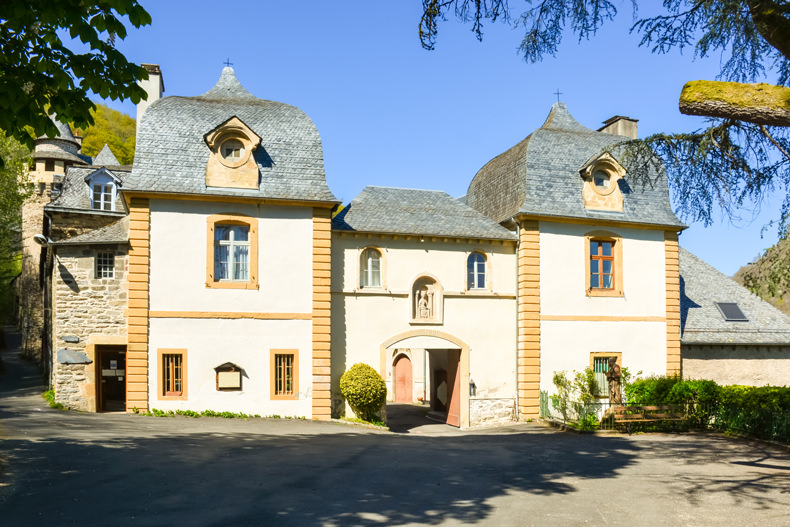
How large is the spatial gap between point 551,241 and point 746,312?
8.01m

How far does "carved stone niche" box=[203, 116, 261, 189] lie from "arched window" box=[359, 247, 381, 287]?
12.5 feet

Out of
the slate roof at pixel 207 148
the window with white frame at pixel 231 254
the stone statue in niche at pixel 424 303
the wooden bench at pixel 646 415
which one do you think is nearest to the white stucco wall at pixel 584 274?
the stone statue in niche at pixel 424 303

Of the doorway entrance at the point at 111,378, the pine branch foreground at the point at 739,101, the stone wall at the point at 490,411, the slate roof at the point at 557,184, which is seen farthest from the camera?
the slate roof at the point at 557,184

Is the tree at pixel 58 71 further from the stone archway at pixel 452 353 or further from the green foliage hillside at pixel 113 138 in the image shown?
the green foliage hillside at pixel 113 138

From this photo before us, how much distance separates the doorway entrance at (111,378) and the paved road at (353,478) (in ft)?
7.44

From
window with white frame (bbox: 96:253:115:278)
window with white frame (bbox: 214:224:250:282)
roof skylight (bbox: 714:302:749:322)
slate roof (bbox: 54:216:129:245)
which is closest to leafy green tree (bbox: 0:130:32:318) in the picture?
slate roof (bbox: 54:216:129:245)

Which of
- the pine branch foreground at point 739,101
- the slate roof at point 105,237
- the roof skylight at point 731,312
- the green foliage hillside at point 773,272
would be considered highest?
the pine branch foreground at point 739,101

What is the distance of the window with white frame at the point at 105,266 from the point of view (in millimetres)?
19458

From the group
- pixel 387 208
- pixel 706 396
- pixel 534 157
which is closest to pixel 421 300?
pixel 387 208

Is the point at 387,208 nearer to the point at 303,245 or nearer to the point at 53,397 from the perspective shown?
the point at 303,245

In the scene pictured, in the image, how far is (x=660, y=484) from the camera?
11891 millimetres

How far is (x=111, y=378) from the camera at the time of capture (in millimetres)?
21594

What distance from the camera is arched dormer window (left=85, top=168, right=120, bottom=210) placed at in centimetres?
2588

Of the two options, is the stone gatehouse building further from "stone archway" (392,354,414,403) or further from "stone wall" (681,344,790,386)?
"stone archway" (392,354,414,403)
